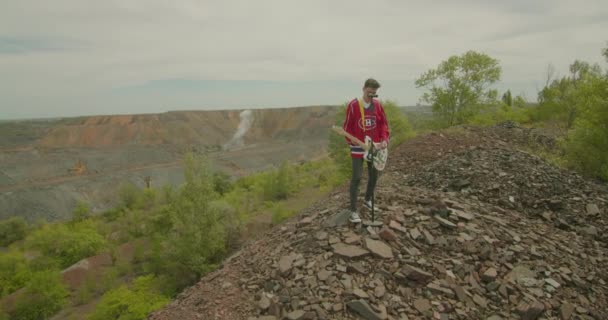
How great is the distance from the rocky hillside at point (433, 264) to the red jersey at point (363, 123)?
4.78 ft

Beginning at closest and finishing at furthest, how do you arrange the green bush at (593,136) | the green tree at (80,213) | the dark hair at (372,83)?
the dark hair at (372,83) < the green bush at (593,136) < the green tree at (80,213)

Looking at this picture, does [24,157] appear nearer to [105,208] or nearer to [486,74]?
[105,208]

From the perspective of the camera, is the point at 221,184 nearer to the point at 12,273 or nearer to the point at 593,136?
the point at 12,273

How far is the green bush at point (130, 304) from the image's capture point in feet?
38.0

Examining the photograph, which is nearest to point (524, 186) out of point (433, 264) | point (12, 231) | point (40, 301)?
point (433, 264)

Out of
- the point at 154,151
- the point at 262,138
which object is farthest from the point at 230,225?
the point at 262,138

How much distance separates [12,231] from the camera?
28.6 meters

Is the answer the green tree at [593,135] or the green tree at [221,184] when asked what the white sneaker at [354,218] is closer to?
the green tree at [593,135]

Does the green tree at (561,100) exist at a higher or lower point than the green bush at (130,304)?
higher

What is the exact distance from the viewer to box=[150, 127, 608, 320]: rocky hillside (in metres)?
4.47

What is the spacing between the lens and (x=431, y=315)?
425cm

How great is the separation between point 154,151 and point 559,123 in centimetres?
5465

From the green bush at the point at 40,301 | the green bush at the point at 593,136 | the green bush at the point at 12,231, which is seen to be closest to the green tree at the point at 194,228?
the green bush at the point at 40,301

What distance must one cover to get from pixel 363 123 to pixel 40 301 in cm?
1972
